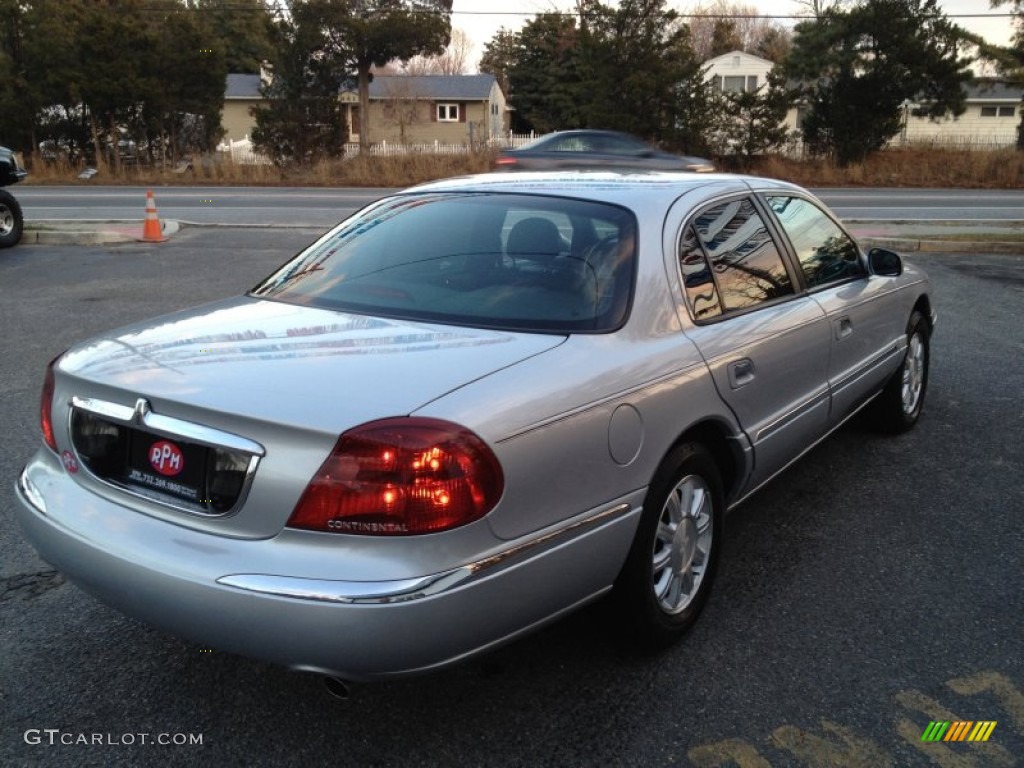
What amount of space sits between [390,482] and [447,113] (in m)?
52.9

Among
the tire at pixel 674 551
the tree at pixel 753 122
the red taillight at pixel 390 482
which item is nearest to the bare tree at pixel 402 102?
the tree at pixel 753 122

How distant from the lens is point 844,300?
14.2 ft

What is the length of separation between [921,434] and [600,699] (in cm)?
345

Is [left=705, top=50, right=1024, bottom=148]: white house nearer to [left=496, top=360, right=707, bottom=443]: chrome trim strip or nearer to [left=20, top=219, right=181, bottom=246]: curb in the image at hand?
[left=20, top=219, right=181, bottom=246]: curb

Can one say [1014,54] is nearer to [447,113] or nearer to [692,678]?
[447,113]

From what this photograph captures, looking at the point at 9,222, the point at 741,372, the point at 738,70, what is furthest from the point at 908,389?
the point at 738,70

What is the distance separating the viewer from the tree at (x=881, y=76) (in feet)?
99.0

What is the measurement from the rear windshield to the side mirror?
2.11m

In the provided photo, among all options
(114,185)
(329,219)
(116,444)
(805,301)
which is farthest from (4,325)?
(114,185)

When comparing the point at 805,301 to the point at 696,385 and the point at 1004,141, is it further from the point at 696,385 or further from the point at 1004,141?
the point at 1004,141

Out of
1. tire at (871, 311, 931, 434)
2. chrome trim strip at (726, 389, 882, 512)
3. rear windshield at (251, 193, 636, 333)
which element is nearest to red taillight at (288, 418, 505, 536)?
rear windshield at (251, 193, 636, 333)

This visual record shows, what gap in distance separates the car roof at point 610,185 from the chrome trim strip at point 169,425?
1.70 m

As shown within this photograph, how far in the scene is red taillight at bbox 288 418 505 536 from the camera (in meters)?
2.22

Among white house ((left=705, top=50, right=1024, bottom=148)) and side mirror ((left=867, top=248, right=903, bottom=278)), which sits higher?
white house ((left=705, top=50, right=1024, bottom=148))
